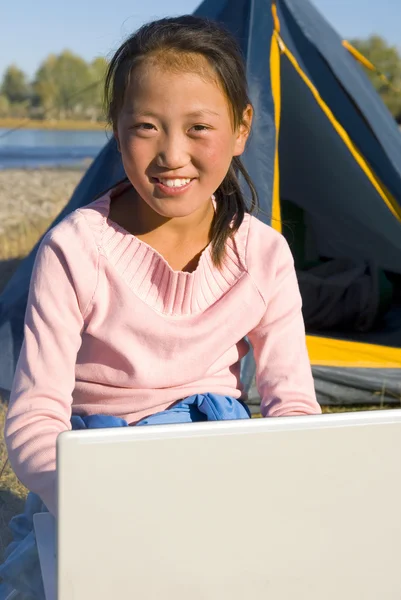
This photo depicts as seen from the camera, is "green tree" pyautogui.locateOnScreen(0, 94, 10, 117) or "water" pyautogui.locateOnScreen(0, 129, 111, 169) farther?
"green tree" pyautogui.locateOnScreen(0, 94, 10, 117)

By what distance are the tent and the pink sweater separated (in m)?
0.96

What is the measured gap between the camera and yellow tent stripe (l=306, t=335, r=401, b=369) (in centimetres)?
239

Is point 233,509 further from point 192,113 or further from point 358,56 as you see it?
point 358,56

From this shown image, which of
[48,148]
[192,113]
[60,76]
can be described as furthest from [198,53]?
[60,76]

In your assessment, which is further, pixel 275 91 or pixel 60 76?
pixel 60 76

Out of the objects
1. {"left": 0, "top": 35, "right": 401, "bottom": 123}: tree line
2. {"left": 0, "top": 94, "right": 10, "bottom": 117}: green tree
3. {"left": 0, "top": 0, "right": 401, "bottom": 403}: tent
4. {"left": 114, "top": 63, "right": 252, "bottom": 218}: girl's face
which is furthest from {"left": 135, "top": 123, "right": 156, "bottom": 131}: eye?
{"left": 0, "top": 94, "right": 10, "bottom": 117}: green tree

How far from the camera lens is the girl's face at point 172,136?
1104 millimetres

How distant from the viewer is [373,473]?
0.70 meters

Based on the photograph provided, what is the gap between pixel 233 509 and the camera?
0.68 m

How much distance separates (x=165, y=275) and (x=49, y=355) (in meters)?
0.23

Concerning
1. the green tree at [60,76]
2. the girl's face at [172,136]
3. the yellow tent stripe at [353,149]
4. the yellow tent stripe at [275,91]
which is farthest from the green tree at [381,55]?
the girl's face at [172,136]

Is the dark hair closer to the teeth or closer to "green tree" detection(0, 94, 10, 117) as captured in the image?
the teeth

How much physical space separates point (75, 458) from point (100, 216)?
65 cm

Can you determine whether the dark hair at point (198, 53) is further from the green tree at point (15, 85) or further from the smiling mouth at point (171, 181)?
the green tree at point (15, 85)
